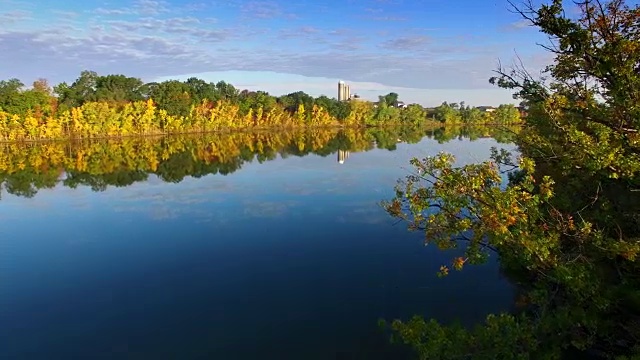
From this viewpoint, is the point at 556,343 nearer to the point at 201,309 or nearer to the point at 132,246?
the point at 201,309

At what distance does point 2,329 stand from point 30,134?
5604 cm

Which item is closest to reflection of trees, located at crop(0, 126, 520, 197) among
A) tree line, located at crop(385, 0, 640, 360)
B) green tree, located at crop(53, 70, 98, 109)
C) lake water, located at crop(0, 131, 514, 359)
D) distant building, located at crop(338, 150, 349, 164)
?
distant building, located at crop(338, 150, 349, 164)

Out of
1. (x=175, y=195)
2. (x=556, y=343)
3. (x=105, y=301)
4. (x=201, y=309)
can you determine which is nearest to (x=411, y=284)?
(x=201, y=309)

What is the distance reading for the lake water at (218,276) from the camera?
8984mm

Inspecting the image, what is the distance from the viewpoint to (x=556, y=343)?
559 centimetres

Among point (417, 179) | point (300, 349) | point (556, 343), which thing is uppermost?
point (417, 179)

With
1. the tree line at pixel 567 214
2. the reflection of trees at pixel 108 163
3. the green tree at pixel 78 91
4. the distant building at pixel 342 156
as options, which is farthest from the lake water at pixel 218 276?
the green tree at pixel 78 91

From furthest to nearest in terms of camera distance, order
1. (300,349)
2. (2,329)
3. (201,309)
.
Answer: (201,309)
(2,329)
(300,349)

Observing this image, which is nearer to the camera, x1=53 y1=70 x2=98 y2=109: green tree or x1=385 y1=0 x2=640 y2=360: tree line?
x1=385 y1=0 x2=640 y2=360: tree line

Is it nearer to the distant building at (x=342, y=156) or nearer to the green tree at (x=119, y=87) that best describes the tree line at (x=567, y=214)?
the distant building at (x=342, y=156)

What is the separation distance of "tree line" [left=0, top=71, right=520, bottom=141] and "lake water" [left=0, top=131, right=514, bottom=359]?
107 feet

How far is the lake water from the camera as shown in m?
8.98

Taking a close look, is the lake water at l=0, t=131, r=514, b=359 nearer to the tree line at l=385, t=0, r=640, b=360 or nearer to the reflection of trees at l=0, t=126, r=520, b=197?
the tree line at l=385, t=0, r=640, b=360

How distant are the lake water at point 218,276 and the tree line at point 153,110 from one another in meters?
32.7
